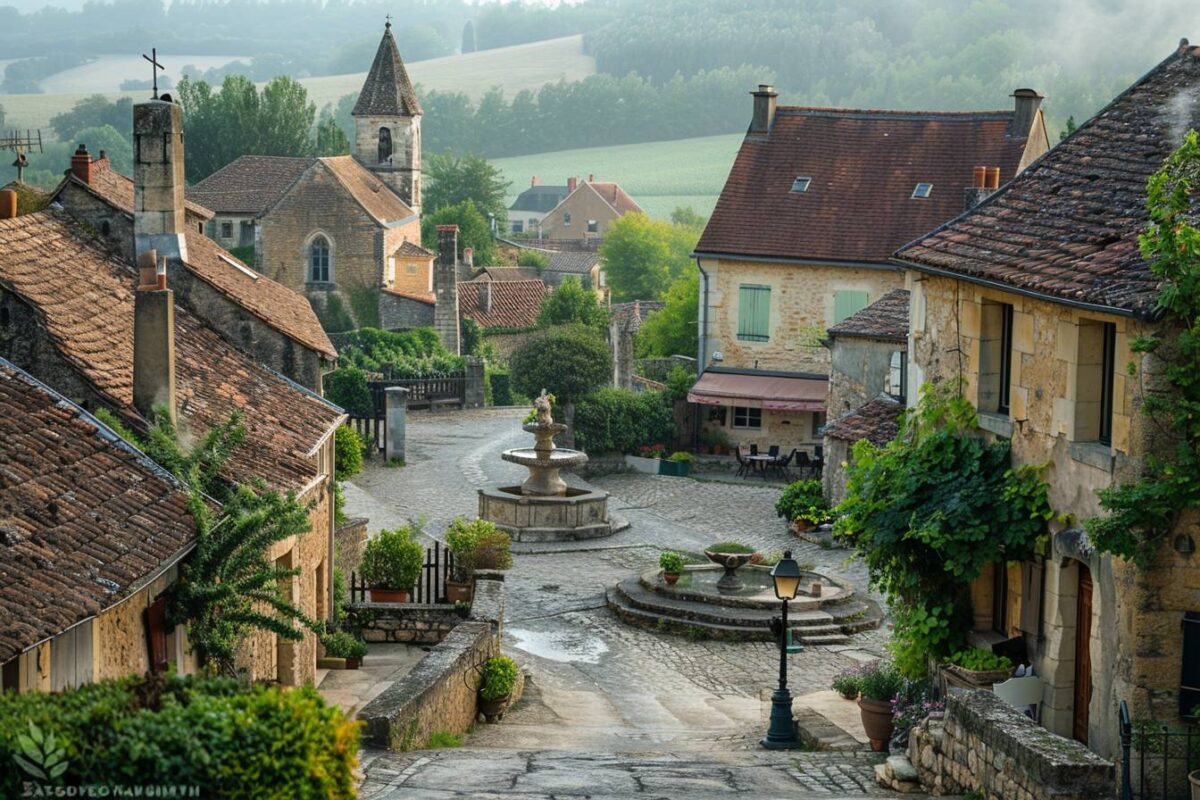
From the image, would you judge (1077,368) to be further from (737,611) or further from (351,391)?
(351,391)

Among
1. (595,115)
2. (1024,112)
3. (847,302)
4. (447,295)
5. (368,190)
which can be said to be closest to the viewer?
(847,302)

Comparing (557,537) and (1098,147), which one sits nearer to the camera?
(1098,147)

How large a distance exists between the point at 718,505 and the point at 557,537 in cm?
489

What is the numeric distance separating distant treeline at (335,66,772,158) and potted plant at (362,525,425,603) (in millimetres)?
133864

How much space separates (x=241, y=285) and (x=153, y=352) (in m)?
6.50

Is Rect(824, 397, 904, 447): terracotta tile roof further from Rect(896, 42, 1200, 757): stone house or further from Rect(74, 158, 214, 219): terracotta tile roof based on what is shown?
Rect(896, 42, 1200, 757): stone house

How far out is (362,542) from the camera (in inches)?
1013

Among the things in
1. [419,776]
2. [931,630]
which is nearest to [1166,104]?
[931,630]

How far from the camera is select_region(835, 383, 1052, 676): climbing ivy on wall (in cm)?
1432

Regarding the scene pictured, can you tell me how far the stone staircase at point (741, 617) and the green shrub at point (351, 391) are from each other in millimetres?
18299

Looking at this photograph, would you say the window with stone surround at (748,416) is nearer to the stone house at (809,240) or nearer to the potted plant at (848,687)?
the stone house at (809,240)

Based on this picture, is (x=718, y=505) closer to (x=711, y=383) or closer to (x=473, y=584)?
(x=711, y=383)

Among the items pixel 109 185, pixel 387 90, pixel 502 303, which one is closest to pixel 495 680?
pixel 109 185

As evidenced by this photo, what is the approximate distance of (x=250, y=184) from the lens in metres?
73.5
